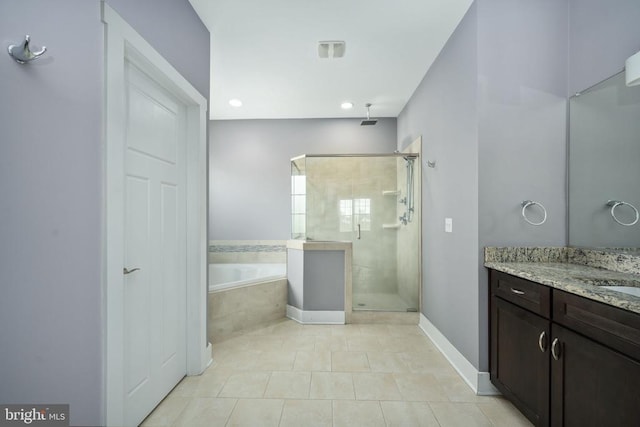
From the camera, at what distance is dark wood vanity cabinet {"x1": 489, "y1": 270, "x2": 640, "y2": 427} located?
1.17 meters

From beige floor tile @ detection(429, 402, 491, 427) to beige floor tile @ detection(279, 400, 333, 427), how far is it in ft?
2.15

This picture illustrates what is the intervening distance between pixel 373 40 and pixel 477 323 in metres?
2.35

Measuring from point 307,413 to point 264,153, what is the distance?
12.1 ft

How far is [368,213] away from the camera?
3.83 metres

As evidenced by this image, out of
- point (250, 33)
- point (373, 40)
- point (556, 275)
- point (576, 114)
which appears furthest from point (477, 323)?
point (250, 33)

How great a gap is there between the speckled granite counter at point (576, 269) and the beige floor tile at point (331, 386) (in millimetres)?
1259

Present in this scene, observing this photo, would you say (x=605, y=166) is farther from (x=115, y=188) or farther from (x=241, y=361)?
(x=241, y=361)

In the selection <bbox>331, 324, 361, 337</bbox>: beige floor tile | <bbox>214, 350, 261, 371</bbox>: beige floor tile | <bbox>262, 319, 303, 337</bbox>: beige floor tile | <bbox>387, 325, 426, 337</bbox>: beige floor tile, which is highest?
<bbox>214, 350, 261, 371</bbox>: beige floor tile

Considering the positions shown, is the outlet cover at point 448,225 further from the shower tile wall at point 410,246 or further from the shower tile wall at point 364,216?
the shower tile wall at point 364,216

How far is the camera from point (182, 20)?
2.15 metres

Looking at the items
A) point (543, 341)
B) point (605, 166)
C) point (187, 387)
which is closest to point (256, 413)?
point (187, 387)

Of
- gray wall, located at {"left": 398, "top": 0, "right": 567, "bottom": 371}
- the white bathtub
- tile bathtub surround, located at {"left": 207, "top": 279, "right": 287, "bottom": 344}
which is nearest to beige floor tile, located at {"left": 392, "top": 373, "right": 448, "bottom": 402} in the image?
gray wall, located at {"left": 398, "top": 0, "right": 567, "bottom": 371}

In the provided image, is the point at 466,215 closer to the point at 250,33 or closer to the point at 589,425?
the point at 589,425

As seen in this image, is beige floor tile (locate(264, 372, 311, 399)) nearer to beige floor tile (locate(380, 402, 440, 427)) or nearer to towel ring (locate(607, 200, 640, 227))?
beige floor tile (locate(380, 402, 440, 427))
